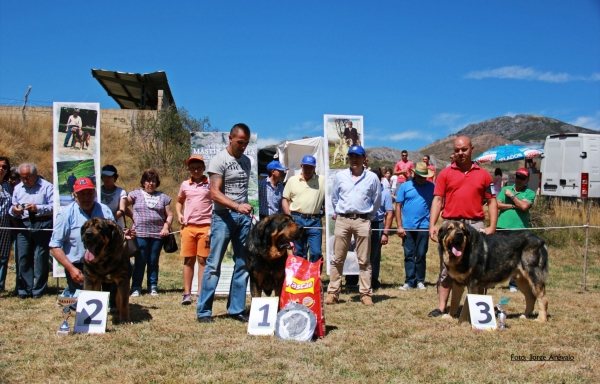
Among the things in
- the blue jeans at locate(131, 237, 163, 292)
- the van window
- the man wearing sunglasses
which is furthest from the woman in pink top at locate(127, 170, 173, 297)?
the van window

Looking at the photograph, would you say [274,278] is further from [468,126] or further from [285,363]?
[468,126]

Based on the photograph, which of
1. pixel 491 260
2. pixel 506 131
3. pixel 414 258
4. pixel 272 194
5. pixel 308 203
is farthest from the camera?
pixel 506 131

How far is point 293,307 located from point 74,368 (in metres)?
1.90

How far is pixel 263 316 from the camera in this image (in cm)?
493

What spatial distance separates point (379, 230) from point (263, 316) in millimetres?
3221

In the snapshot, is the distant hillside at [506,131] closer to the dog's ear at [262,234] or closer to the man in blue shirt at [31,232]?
the man in blue shirt at [31,232]

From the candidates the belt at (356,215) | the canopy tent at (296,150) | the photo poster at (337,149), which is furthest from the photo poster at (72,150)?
the canopy tent at (296,150)

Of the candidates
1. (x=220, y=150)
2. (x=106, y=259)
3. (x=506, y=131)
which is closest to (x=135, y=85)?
(x=220, y=150)

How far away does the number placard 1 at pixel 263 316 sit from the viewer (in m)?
4.86

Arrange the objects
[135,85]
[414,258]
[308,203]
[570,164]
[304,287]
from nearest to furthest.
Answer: [304,287]
[308,203]
[414,258]
[570,164]
[135,85]

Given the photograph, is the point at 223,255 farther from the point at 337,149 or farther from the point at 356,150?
the point at 337,149

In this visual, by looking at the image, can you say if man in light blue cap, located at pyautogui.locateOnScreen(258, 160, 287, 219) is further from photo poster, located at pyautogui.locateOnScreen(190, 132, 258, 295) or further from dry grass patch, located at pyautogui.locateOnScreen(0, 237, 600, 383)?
dry grass patch, located at pyautogui.locateOnScreen(0, 237, 600, 383)

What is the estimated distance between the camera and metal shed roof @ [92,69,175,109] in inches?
789

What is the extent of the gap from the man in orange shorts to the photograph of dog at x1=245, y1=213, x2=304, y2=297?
1.73 metres
